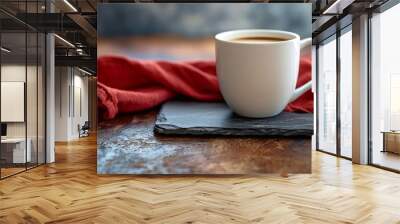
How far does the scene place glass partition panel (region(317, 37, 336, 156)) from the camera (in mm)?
8594

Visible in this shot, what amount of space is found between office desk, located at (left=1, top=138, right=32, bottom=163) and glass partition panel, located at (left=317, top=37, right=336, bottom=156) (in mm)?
6150

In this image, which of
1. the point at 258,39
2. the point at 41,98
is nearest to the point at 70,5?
the point at 41,98

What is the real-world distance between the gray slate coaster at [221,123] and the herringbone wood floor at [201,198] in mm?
686

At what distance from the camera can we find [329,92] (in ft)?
29.2

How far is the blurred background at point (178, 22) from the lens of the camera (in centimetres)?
510

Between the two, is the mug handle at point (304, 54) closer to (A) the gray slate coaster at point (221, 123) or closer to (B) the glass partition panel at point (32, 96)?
(A) the gray slate coaster at point (221, 123)

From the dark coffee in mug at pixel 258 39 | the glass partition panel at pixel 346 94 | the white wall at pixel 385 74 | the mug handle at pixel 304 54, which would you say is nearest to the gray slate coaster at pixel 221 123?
the mug handle at pixel 304 54

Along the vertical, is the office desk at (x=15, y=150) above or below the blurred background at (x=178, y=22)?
below

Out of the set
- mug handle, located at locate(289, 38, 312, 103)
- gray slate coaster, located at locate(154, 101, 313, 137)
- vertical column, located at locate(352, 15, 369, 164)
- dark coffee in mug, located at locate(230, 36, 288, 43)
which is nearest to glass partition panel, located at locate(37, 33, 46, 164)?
gray slate coaster, located at locate(154, 101, 313, 137)

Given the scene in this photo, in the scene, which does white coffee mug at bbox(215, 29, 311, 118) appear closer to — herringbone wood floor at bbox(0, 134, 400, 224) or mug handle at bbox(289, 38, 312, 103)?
mug handle at bbox(289, 38, 312, 103)

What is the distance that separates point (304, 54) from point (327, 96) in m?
4.29

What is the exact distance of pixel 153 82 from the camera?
5227 millimetres

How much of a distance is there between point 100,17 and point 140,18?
0.52 meters

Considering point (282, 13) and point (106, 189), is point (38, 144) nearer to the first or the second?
point (106, 189)
